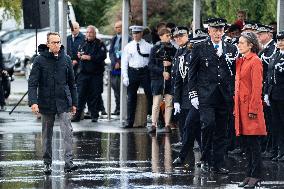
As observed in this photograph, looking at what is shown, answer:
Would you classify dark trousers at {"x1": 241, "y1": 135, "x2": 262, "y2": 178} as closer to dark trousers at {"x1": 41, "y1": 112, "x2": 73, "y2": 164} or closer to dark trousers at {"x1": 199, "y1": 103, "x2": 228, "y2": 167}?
dark trousers at {"x1": 199, "y1": 103, "x2": 228, "y2": 167}

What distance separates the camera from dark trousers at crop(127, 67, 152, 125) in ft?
78.4

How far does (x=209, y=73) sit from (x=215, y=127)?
0.76 meters

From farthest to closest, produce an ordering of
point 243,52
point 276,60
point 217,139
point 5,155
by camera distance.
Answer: point 5,155 < point 276,60 < point 217,139 < point 243,52

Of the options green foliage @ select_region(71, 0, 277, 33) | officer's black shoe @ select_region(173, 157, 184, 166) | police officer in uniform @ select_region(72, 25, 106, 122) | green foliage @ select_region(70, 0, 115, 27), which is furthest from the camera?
green foliage @ select_region(70, 0, 115, 27)

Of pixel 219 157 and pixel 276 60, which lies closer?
pixel 219 157

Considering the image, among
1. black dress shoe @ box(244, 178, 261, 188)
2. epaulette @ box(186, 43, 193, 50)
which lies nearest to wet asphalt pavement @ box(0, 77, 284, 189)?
black dress shoe @ box(244, 178, 261, 188)

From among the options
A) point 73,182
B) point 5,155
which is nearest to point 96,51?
point 5,155

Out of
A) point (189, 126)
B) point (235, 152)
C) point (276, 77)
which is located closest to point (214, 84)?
point (189, 126)

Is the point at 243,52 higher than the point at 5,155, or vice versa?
the point at 243,52

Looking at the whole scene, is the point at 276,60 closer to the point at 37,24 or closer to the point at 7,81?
the point at 37,24

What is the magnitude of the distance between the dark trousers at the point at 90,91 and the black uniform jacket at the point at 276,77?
8.23 m

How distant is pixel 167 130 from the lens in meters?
23.6

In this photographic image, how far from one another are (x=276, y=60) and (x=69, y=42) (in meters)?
9.06

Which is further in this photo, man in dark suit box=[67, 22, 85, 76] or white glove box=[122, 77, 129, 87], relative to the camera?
man in dark suit box=[67, 22, 85, 76]
